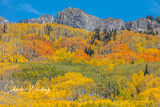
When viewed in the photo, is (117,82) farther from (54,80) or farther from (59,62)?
(59,62)

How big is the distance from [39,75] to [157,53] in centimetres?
12840

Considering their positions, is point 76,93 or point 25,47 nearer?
point 76,93

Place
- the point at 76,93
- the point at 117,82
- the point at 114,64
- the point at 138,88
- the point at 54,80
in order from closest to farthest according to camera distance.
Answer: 1. the point at 76,93
2. the point at 138,88
3. the point at 117,82
4. the point at 54,80
5. the point at 114,64

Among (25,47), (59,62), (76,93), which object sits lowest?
(76,93)

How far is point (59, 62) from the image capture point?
178 metres

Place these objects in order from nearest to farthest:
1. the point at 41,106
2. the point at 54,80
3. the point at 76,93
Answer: the point at 41,106 < the point at 76,93 < the point at 54,80

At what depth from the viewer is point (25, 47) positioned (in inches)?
7790

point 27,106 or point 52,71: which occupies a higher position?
point 52,71

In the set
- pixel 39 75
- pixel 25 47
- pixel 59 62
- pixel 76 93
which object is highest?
pixel 25 47

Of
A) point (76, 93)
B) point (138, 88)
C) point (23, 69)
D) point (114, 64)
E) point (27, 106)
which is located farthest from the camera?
point (114, 64)

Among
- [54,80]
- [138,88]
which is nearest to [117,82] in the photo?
[138,88]

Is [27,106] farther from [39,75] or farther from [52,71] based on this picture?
[52,71]

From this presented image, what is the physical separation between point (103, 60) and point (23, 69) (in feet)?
258

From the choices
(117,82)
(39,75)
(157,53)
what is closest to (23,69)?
(39,75)
